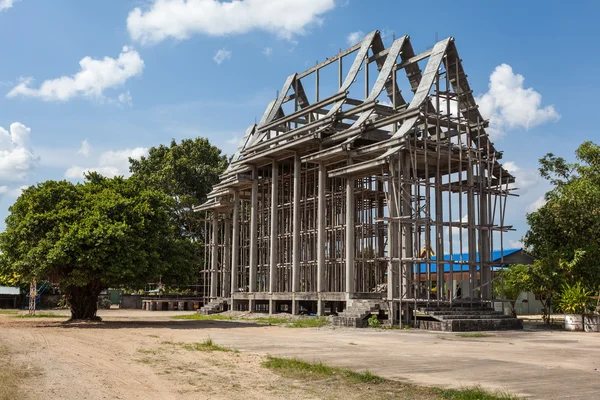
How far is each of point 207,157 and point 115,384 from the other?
62.1 meters

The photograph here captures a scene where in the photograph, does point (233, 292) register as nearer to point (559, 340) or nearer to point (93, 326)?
point (93, 326)

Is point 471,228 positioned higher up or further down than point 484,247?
higher up

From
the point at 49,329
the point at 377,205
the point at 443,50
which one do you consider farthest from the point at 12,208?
the point at 443,50

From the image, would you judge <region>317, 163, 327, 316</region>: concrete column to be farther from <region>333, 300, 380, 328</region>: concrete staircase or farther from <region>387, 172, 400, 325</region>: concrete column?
<region>387, 172, 400, 325</region>: concrete column

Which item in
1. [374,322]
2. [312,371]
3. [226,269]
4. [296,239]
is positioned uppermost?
[296,239]

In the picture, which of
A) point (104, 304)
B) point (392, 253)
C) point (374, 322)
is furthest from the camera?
point (104, 304)

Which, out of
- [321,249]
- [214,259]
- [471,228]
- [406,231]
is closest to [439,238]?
[406,231]

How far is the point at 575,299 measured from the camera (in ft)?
103

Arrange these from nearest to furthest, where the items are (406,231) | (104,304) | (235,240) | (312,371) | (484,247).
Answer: (312,371), (406,231), (484,247), (235,240), (104,304)

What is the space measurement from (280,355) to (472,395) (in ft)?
25.8

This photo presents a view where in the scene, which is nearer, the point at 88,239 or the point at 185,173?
the point at 88,239

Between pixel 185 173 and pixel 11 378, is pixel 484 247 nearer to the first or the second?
pixel 11 378

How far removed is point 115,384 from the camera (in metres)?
12.6

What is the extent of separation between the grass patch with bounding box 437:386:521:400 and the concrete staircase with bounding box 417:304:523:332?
717 inches
